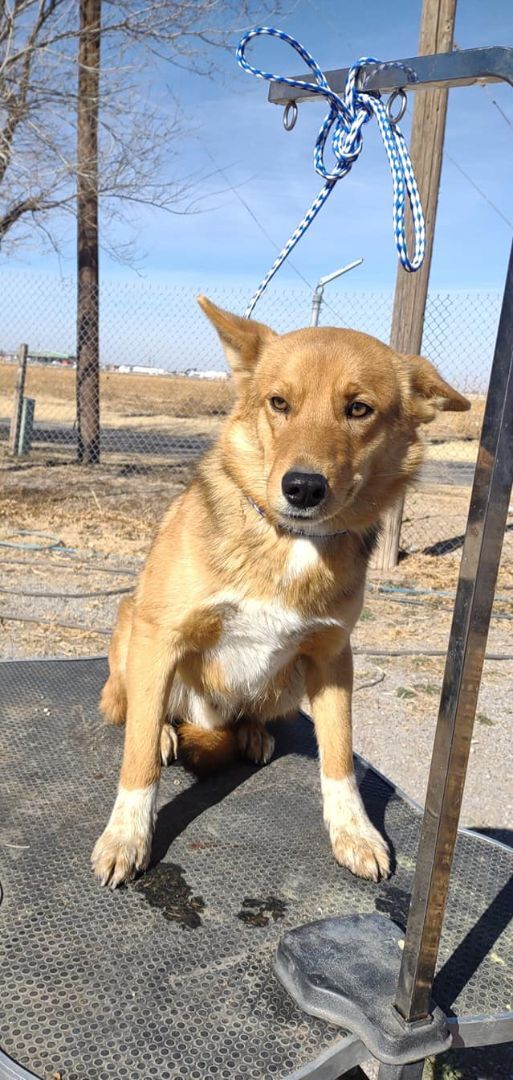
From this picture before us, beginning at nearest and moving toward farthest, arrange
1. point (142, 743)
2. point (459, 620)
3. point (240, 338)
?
point (459, 620), point (142, 743), point (240, 338)

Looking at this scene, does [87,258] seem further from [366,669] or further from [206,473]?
[206,473]

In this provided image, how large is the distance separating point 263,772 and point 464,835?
68 cm

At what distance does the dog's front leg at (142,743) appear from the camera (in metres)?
1.98

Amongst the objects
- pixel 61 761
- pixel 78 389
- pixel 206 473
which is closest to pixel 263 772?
pixel 61 761

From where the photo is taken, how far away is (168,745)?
255cm

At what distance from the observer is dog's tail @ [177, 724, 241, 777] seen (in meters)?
2.51

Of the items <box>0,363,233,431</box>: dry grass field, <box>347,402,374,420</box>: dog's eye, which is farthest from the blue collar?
<box>0,363,233,431</box>: dry grass field

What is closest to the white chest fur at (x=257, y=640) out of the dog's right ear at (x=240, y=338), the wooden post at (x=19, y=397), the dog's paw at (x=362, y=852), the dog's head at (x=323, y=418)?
the dog's head at (x=323, y=418)

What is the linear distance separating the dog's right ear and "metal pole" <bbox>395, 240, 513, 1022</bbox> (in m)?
1.15

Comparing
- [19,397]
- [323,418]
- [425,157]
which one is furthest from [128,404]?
[323,418]

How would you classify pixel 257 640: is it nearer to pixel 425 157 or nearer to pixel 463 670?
pixel 463 670

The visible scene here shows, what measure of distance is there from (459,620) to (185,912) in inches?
42.9

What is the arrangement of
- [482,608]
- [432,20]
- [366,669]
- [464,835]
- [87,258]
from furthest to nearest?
[87,258] < [432,20] < [366,669] < [464,835] < [482,608]

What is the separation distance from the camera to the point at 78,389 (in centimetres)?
1025
